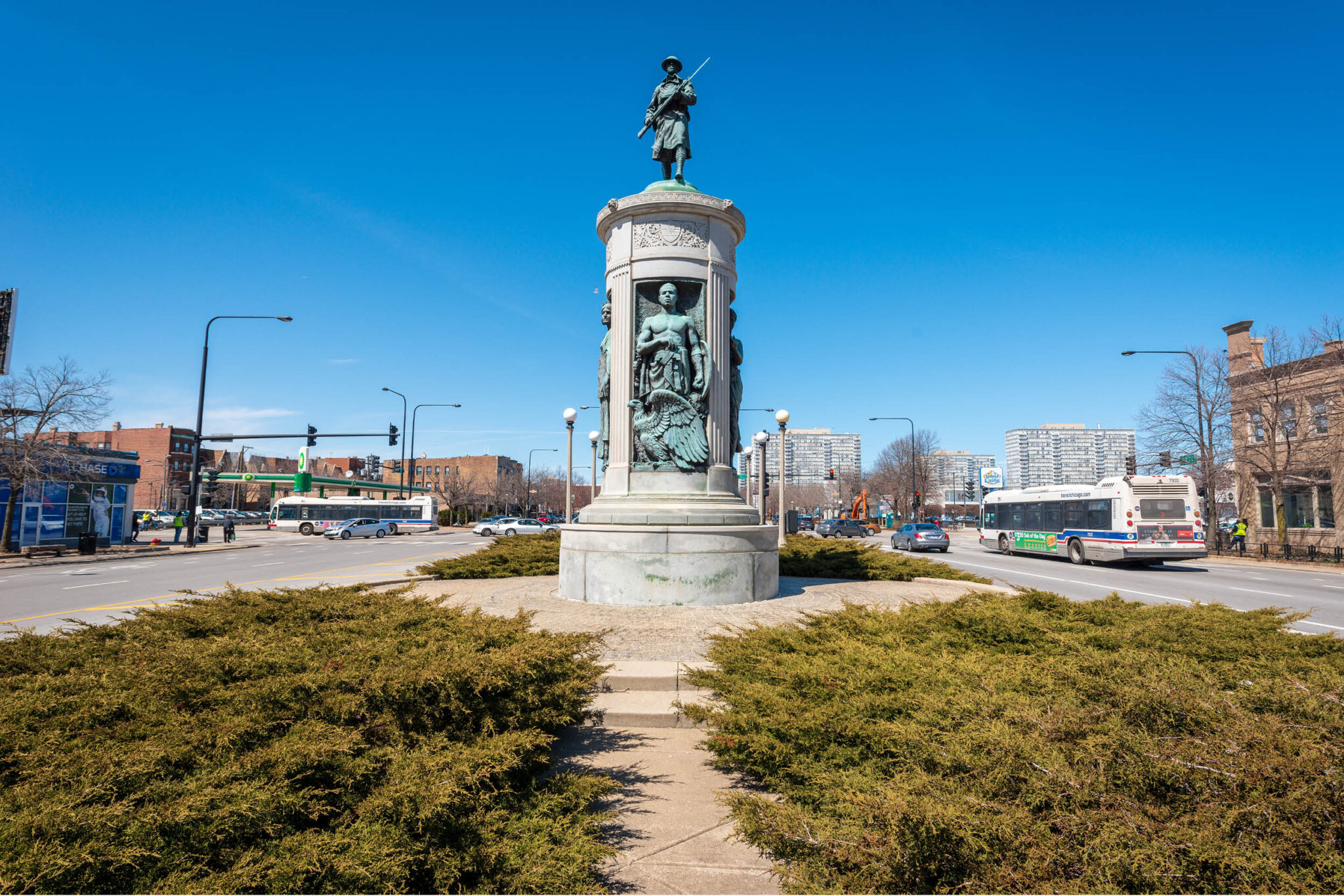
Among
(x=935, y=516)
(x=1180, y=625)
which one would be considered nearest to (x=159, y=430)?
(x=935, y=516)

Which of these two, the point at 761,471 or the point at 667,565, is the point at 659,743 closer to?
the point at 667,565

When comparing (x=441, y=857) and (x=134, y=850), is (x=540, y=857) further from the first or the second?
(x=134, y=850)

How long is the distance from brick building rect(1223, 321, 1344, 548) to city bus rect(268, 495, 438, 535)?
52.4 meters

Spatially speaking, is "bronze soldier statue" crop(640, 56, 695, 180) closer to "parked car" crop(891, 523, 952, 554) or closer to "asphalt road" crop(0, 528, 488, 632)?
"asphalt road" crop(0, 528, 488, 632)

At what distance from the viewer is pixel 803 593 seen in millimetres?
11688

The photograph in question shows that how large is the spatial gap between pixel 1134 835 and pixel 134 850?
11.2ft

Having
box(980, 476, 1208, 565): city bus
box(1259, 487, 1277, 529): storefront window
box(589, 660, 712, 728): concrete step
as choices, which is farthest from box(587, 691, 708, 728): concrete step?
box(1259, 487, 1277, 529): storefront window

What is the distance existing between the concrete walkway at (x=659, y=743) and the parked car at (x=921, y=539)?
23.7m

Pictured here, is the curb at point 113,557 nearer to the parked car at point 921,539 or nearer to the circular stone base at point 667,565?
the circular stone base at point 667,565

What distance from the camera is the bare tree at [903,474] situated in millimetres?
68750

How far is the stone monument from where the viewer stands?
10.4 meters

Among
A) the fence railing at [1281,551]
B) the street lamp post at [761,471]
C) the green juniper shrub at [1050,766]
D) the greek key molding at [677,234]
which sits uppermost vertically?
the greek key molding at [677,234]

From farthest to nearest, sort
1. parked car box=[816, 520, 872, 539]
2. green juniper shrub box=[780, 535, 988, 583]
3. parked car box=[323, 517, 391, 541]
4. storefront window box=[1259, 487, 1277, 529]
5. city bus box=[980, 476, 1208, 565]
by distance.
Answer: parked car box=[816, 520, 872, 539] < parked car box=[323, 517, 391, 541] < storefront window box=[1259, 487, 1277, 529] < city bus box=[980, 476, 1208, 565] < green juniper shrub box=[780, 535, 988, 583]

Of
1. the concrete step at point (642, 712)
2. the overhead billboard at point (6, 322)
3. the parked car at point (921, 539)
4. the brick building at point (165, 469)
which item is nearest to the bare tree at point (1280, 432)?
the parked car at point (921, 539)
